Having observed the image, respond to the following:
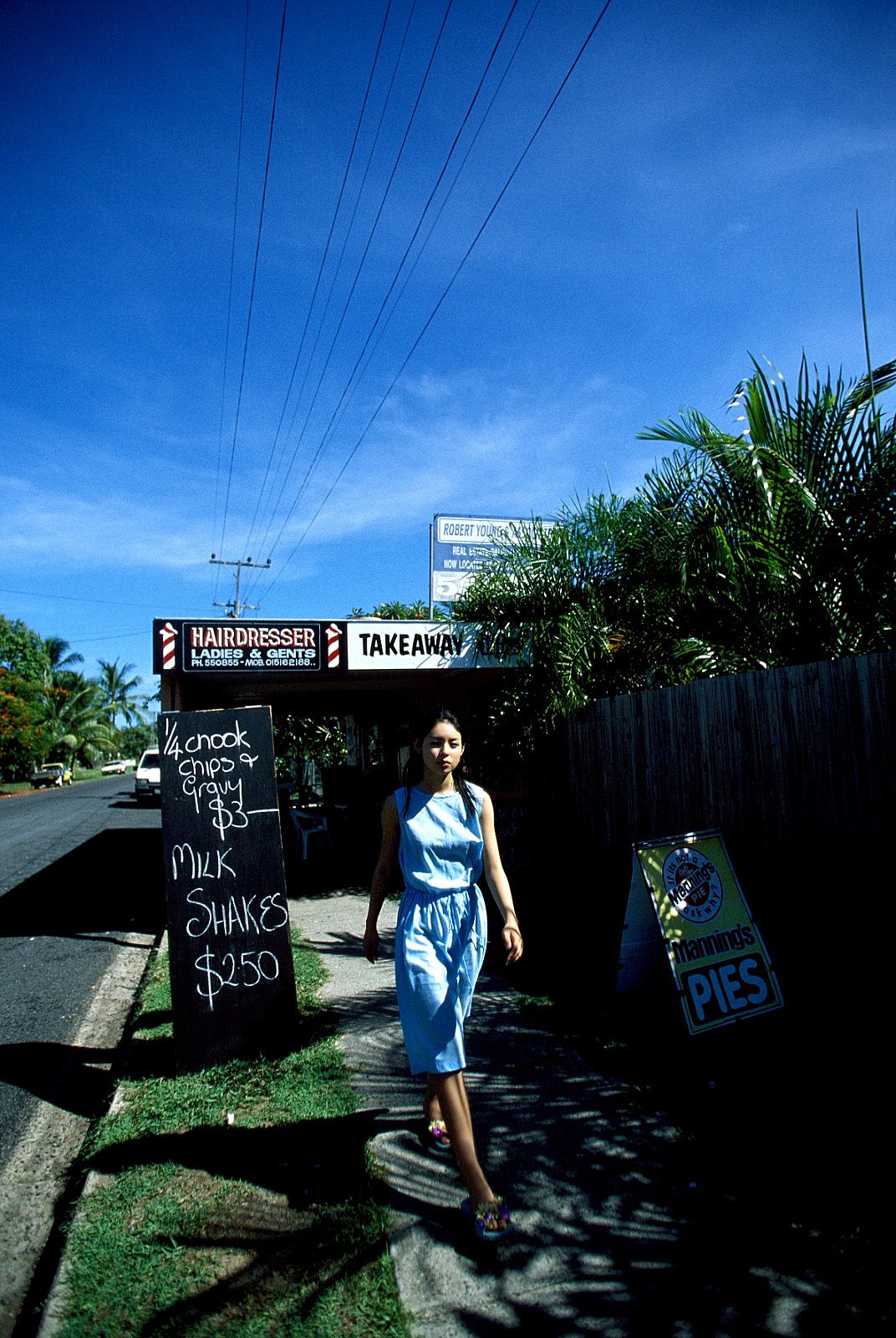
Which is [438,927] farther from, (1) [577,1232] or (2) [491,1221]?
(1) [577,1232]

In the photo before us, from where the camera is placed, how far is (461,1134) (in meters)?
2.72

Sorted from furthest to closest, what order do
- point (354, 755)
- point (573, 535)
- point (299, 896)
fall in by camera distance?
point (354, 755) → point (299, 896) → point (573, 535)

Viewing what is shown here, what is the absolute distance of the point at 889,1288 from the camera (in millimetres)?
2344

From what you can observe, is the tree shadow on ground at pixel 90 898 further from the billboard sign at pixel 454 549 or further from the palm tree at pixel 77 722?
the palm tree at pixel 77 722

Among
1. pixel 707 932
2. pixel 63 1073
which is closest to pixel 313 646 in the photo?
pixel 63 1073

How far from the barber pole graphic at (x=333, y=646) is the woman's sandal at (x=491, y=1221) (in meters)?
6.19

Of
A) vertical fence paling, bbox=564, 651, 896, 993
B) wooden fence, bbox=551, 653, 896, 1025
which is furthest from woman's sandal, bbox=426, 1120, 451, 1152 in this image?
vertical fence paling, bbox=564, 651, 896, 993

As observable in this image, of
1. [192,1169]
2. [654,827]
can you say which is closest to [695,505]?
[654,827]

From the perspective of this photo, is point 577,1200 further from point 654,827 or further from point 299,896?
point 299,896

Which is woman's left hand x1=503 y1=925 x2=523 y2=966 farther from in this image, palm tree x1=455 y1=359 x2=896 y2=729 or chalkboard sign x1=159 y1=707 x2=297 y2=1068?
palm tree x1=455 y1=359 x2=896 y2=729

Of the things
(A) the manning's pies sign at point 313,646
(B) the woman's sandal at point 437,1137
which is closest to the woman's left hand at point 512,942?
(B) the woman's sandal at point 437,1137

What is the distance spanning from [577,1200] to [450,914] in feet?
3.54

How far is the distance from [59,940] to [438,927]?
21.0 ft

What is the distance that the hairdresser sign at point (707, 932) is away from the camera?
4.18m
